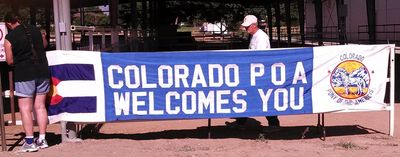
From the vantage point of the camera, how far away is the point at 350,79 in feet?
22.9

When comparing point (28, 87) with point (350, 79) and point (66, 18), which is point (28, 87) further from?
point (350, 79)

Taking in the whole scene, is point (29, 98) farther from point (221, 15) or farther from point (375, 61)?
point (221, 15)

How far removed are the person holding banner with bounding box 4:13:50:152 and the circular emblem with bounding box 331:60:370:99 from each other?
3662 mm

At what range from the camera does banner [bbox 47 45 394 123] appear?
22.1 ft

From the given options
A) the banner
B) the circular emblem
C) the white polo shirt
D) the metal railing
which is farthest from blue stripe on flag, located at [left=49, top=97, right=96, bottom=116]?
the metal railing

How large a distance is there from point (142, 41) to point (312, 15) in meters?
33.0

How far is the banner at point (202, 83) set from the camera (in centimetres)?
675

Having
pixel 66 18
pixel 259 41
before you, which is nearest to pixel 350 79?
pixel 259 41

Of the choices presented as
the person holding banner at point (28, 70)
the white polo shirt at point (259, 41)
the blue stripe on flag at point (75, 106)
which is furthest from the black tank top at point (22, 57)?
the white polo shirt at point (259, 41)

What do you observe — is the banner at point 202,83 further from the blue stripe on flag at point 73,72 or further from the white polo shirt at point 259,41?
the white polo shirt at point 259,41

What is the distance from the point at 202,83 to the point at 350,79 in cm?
194

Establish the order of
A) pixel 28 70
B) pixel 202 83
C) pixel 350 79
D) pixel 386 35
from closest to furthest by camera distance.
Answer: pixel 28 70 < pixel 202 83 < pixel 350 79 < pixel 386 35

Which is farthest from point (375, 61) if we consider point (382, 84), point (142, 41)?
point (142, 41)

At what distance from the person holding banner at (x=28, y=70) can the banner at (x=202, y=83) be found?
0.29m
